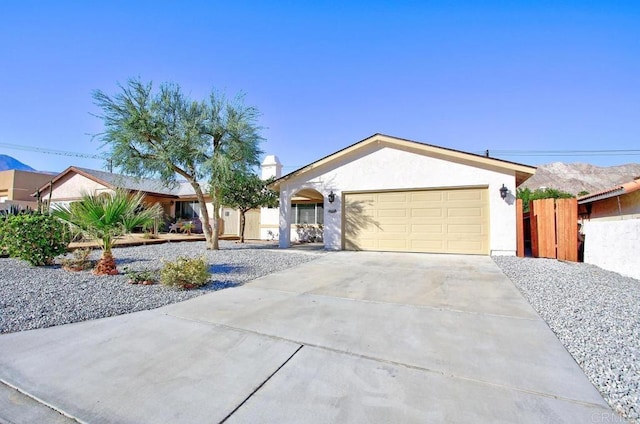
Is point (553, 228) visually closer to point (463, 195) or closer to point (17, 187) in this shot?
point (463, 195)

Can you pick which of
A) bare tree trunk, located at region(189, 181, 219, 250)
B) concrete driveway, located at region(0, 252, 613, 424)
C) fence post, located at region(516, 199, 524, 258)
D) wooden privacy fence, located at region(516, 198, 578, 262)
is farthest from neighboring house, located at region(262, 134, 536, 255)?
concrete driveway, located at region(0, 252, 613, 424)

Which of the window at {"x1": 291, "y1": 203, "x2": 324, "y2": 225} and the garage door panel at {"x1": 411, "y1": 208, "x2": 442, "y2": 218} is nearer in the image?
the garage door panel at {"x1": 411, "y1": 208, "x2": 442, "y2": 218}

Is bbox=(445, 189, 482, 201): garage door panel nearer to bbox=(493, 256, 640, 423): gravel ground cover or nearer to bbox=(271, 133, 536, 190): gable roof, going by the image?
bbox=(271, 133, 536, 190): gable roof

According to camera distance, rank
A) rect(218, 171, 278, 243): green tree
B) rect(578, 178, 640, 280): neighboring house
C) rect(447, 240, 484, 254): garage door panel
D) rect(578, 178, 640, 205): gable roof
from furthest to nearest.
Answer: rect(218, 171, 278, 243): green tree < rect(447, 240, 484, 254): garage door panel < rect(578, 178, 640, 205): gable roof < rect(578, 178, 640, 280): neighboring house

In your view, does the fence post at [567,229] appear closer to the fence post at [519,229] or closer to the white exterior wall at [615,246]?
the white exterior wall at [615,246]

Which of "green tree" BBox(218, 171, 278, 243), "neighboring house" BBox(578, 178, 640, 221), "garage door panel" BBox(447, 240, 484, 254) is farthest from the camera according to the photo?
"green tree" BBox(218, 171, 278, 243)

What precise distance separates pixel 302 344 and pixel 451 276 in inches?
191

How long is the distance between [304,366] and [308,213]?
45.8 feet

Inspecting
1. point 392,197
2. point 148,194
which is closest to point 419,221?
point 392,197

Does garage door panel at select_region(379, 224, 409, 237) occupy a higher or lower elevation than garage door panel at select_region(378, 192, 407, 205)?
lower

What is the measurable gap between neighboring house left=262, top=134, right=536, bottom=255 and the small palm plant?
6790 mm

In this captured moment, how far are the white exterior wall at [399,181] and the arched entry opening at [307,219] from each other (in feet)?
11.2

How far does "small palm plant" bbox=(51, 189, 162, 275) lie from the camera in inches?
251

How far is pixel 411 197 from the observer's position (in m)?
11.1
